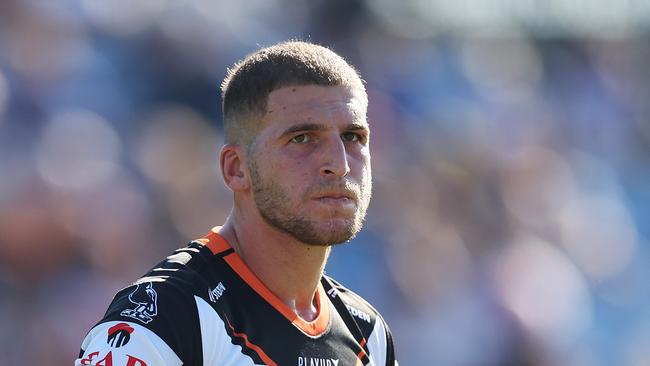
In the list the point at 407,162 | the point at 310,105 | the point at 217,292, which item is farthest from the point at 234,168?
the point at 407,162

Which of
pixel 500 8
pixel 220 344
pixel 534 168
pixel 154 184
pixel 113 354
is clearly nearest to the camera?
pixel 113 354

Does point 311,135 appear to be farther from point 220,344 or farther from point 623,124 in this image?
point 623,124

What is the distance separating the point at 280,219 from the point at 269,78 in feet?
1.62

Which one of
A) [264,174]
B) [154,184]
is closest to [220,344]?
[264,174]

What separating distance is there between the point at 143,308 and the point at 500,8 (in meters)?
9.29

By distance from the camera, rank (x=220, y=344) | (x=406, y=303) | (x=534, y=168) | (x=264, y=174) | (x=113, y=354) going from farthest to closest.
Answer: (x=534, y=168) → (x=406, y=303) → (x=264, y=174) → (x=220, y=344) → (x=113, y=354)

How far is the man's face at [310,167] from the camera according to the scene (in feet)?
12.0

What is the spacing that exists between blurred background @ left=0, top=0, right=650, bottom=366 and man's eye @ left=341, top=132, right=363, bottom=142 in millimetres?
4134

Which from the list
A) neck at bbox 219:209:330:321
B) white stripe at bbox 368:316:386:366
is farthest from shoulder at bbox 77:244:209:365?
white stripe at bbox 368:316:386:366

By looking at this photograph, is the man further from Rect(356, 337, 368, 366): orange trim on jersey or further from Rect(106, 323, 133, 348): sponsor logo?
Rect(106, 323, 133, 348): sponsor logo

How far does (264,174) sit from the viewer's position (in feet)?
12.2

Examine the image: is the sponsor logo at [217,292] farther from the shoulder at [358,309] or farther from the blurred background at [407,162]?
the blurred background at [407,162]

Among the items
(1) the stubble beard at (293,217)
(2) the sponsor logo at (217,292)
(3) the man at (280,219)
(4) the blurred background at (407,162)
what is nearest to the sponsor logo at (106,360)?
(3) the man at (280,219)

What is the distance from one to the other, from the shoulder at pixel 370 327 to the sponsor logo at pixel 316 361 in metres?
0.31
